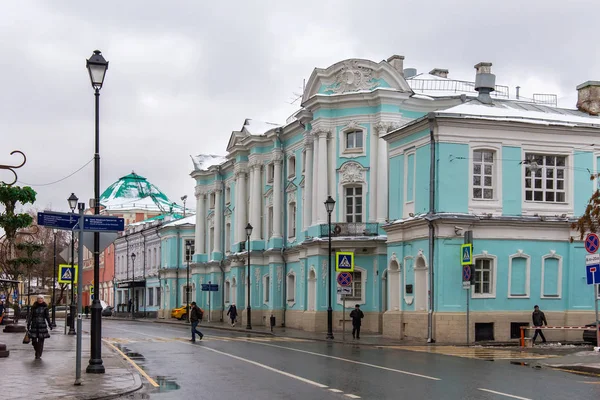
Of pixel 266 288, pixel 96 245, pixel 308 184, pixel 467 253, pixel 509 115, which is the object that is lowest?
pixel 266 288

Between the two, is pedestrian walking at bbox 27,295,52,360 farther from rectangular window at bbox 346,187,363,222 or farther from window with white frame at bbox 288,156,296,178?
window with white frame at bbox 288,156,296,178

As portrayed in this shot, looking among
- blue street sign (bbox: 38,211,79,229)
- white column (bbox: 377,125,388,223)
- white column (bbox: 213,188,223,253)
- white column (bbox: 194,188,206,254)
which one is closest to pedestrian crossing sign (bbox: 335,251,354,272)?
white column (bbox: 377,125,388,223)

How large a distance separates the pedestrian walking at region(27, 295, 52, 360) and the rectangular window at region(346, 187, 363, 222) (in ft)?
78.1

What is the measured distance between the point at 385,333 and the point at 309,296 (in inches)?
397

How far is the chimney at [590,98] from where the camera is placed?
147ft

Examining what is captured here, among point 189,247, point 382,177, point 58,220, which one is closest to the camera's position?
point 58,220

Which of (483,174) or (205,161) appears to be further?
(205,161)

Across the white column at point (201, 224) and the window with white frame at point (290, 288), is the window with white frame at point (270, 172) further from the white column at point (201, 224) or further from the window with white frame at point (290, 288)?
the white column at point (201, 224)

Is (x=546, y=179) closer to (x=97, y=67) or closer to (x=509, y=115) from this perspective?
(x=509, y=115)

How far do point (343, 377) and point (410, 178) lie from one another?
19.5 m

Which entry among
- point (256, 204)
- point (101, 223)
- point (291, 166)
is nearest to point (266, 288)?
point (256, 204)

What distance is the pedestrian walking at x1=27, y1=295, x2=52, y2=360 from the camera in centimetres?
2336

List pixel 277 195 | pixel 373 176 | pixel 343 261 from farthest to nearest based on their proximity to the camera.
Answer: pixel 277 195, pixel 373 176, pixel 343 261

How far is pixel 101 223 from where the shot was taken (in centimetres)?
1784
